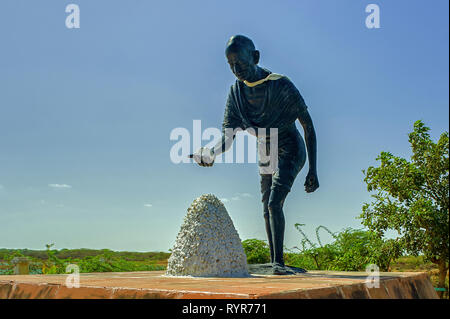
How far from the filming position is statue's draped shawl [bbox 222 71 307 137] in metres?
4.31

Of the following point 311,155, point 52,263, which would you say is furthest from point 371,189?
point 52,263

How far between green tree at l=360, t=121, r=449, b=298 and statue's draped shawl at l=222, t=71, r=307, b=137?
486 centimetres

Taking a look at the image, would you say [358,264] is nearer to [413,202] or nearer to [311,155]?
[413,202]

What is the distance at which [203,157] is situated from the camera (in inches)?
169

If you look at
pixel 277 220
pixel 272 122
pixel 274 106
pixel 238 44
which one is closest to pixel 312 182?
pixel 277 220

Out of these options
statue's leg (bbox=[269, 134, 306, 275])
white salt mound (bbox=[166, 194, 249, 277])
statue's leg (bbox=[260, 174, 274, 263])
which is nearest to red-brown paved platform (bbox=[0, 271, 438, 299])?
white salt mound (bbox=[166, 194, 249, 277])

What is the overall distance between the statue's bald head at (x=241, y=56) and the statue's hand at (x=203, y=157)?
80cm

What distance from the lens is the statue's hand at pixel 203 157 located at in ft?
14.0

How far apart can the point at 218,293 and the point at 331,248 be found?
318 inches

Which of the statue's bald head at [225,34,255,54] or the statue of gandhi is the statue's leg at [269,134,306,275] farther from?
the statue's bald head at [225,34,255,54]

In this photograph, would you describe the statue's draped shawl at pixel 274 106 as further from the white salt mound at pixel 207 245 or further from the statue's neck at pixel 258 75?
the white salt mound at pixel 207 245

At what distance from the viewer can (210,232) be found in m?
4.08

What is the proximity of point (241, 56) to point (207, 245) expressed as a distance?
1769 mm

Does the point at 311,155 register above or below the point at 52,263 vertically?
above
